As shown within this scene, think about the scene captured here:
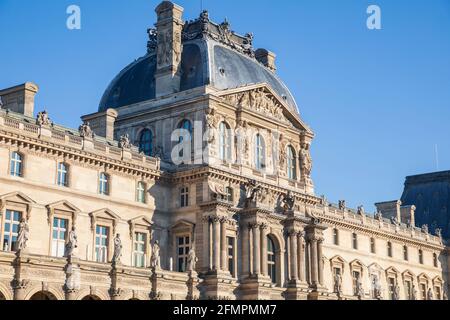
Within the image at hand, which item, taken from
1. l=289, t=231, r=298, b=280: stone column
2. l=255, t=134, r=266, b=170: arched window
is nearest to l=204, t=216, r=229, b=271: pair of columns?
l=289, t=231, r=298, b=280: stone column

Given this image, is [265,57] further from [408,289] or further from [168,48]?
[408,289]

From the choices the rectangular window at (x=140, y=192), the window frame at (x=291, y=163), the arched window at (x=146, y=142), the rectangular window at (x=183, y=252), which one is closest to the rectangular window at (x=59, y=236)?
the rectangular window at (x=140, y=192)

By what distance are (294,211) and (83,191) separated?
63.1ft

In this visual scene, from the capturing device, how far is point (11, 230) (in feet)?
167

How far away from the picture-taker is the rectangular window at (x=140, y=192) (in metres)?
60.7

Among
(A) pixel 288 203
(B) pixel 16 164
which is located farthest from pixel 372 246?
(B) pixel 16 164

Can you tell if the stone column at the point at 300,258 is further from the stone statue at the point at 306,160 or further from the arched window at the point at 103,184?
the arched window at the point at 103,184

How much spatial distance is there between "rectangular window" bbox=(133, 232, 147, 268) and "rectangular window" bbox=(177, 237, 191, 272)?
2900mm

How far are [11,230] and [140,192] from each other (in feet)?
41.1

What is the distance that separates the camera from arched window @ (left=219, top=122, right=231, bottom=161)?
64438 millimetres

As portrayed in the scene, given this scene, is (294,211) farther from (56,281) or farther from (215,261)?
(56,281)

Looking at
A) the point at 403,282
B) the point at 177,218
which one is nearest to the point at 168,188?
the point at 177,218

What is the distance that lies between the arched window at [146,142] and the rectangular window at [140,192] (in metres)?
5.47
